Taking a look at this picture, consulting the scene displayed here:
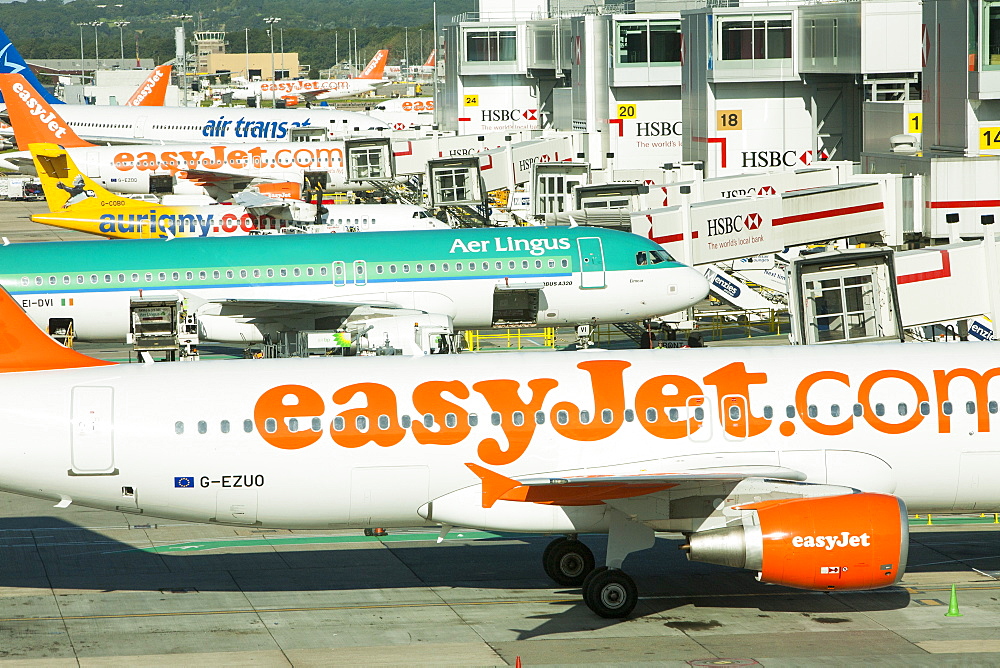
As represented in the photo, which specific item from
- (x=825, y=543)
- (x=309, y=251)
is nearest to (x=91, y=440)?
(x=825, y=543)

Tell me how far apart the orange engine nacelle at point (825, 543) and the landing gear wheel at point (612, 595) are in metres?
1.78

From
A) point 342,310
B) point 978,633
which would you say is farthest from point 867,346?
point 342,310

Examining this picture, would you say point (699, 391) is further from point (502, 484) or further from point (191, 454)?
point (191, 454)

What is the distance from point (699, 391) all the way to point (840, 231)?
19.0 metres

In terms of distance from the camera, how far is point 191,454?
20297mm

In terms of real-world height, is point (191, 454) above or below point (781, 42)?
below

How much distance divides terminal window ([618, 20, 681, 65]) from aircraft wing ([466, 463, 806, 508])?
5195cm

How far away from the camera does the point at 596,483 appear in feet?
63.4

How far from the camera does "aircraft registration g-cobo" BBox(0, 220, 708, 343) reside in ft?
131

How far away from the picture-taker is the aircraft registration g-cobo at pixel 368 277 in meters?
40.0

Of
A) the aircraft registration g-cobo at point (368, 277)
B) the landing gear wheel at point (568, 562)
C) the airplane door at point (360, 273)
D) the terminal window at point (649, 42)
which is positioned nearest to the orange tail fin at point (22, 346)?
the landing gear wheel at point (568, 562)

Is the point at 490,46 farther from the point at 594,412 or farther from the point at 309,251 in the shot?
the point at 594,412

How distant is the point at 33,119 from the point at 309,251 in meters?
48.9

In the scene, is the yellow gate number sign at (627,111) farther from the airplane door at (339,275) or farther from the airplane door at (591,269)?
the airplane door at (339,275)
